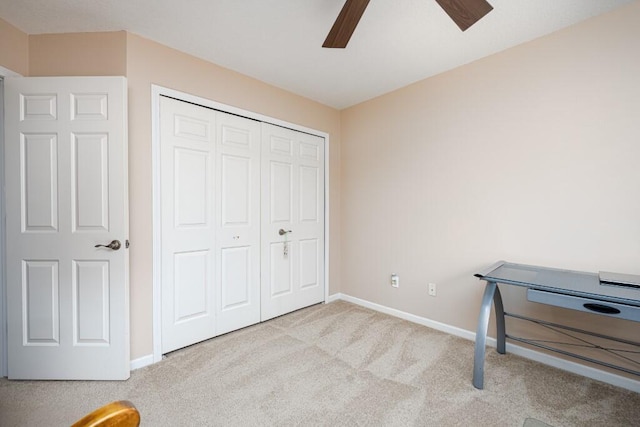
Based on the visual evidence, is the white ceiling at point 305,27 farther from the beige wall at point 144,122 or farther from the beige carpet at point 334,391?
the beige carpet at point 334,391

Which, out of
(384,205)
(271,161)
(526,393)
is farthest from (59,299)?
(526,393)

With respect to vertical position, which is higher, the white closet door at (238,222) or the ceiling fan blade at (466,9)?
the ceiling fan blade at (466,9)

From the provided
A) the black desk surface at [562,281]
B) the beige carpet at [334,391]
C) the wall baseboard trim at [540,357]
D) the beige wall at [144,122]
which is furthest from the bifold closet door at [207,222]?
the black desk surface at [562,281]

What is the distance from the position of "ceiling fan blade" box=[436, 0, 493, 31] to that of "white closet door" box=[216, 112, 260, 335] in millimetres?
1928

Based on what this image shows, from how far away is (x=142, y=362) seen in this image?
2090 millimetres

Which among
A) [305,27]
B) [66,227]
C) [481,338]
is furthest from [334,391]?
[305,27]

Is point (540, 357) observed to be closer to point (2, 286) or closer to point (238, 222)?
point (238, 222)

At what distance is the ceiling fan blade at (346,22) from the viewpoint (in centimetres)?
141

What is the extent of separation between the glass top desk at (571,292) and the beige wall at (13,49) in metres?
3.54

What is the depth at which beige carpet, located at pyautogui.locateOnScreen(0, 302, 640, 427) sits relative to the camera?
5.21 feet

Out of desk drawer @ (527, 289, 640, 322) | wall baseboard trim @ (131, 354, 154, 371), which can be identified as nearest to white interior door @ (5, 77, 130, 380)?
wall baseboard trim @ (131, 354, 154, 371)

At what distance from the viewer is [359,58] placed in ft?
7.93

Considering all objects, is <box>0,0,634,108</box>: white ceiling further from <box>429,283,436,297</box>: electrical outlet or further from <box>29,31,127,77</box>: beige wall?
<box>429,283,436,297</box>: electrical outlet

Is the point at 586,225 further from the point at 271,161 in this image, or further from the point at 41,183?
the point at 41,183
